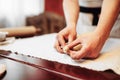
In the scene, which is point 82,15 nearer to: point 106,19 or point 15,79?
point 106,19

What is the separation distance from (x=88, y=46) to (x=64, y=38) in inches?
7.9

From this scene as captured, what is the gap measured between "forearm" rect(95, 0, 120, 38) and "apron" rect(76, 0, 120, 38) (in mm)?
386

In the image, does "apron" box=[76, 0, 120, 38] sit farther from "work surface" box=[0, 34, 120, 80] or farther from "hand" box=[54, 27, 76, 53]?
"hand" box=[54, 27, 76, 53]

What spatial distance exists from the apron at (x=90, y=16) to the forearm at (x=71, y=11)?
0.50ft

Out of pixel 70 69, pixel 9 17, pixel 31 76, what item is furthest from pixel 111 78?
pixel 9 17

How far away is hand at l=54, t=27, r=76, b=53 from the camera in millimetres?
980

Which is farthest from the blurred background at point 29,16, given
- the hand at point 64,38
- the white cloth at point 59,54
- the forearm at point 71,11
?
the hand at point 64,38

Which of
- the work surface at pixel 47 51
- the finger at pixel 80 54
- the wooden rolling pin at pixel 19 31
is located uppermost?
the finger at pixel 80 54

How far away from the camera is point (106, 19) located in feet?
3.01

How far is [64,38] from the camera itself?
1026 mm

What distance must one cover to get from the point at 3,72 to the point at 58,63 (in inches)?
7.9

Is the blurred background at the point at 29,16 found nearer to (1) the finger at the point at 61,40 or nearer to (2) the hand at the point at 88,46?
(1) the finger at the point at 61,40

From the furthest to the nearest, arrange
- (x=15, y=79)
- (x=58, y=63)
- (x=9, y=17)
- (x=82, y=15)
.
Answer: (x=9, y=17)
(x=82, y=15)
(x=58, y=63)
(x=15, y=79)

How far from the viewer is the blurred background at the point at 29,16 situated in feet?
8.53
